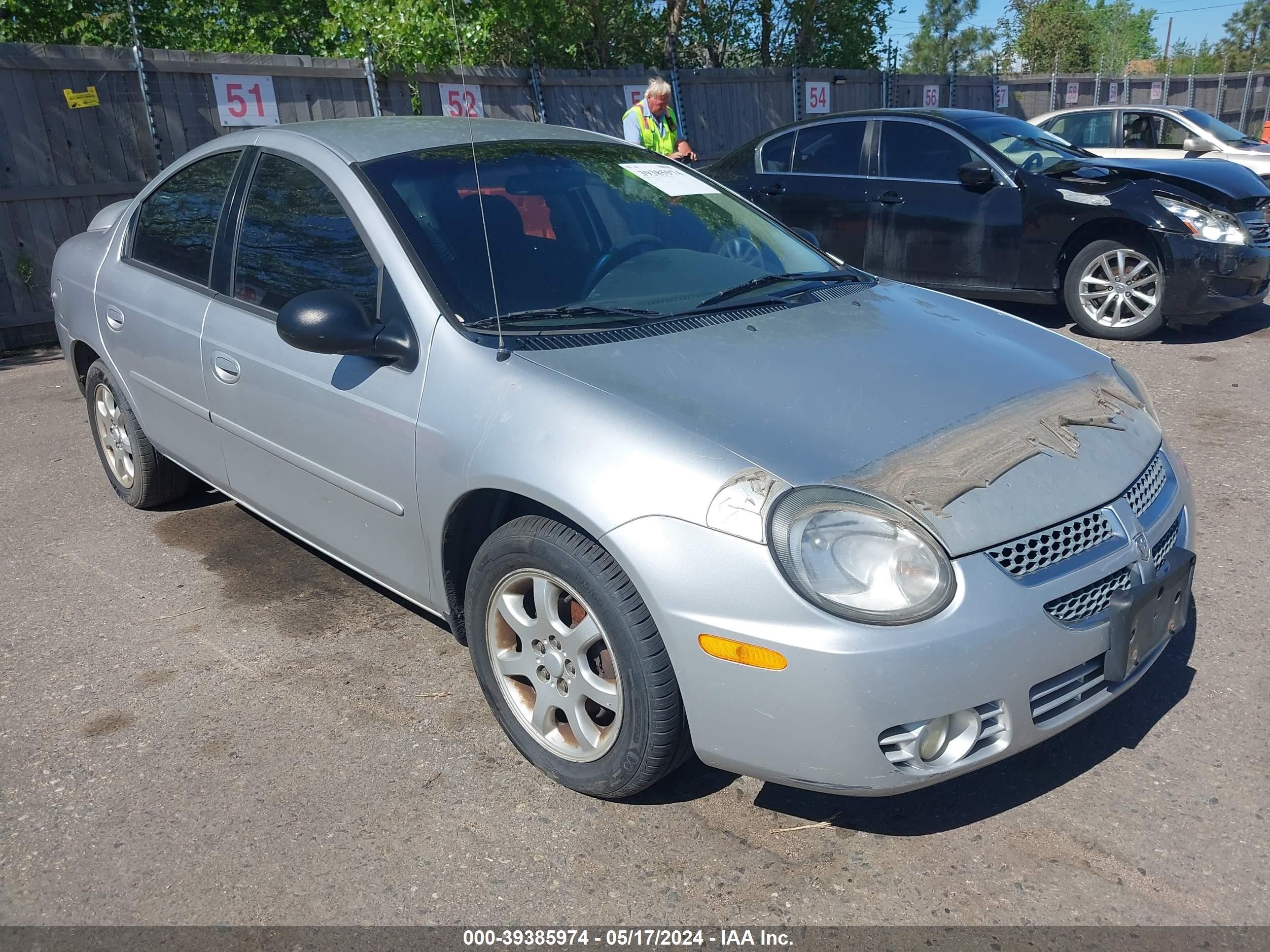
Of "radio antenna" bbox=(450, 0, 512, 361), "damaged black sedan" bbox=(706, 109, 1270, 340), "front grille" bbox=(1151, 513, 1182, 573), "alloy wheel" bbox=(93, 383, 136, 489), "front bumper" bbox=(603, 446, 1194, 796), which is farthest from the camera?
"damaged black sedan" bbox=(706, 109, 1270, 340)

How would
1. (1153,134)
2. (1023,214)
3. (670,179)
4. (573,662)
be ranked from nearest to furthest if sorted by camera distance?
(573,662), (670,179), (1023,214), (1153,134)

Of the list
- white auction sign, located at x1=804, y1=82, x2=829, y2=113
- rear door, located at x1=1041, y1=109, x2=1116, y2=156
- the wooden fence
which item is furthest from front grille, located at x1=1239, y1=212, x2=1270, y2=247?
white auction sign, located at x1=804, y1=82, x2=829, y2=113

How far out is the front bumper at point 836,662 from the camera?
7.05 feet

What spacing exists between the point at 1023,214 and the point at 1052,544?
5724 mm

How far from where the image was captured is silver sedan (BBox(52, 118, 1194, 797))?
222 centimetres

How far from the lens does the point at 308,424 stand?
10.6ft

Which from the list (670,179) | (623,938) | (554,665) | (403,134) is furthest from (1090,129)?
(623,938)

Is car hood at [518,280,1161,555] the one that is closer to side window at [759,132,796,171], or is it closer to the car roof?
the car roof

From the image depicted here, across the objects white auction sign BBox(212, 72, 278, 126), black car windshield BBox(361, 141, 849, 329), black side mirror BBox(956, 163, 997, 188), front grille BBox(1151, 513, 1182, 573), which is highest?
white auction sign BBox(212, 72, 278, 126)

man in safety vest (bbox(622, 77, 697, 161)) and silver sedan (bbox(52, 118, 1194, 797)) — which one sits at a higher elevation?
man in safety vest (bbox(622, 77, 697, 161))

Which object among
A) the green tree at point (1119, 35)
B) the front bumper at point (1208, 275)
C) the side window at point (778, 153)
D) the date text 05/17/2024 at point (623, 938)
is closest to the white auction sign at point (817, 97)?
the side window at point (778, 153)

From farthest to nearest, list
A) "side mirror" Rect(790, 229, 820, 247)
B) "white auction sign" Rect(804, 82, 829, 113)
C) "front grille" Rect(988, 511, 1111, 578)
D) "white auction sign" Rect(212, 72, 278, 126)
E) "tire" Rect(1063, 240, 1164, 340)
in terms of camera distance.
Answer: "white auction sign" Rect(804, 82, 829, 113) → "white auction sign" Rect(212, 72, 278, 126) → "tire" Rect(1063, 240, 1164, 340) → "side mirror" Rect(790, 229, 820, 247) → "front grille" Rect(988, 511, 1111, 578)

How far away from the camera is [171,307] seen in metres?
3.92

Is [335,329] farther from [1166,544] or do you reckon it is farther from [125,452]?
[125,452]
